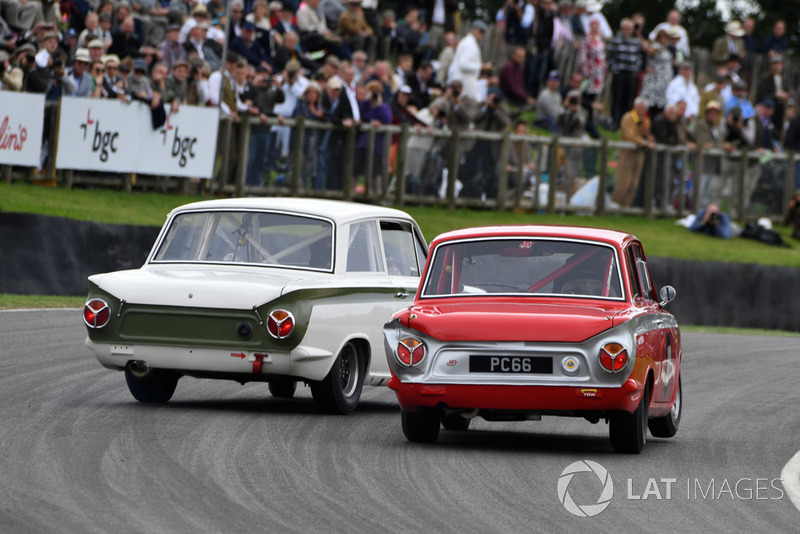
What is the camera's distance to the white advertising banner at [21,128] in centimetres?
2067

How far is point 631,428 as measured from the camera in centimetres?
929

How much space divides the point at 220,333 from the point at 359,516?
146 inches

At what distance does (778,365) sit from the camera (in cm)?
1706

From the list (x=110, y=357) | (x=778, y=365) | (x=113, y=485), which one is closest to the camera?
(x=113, y=485)

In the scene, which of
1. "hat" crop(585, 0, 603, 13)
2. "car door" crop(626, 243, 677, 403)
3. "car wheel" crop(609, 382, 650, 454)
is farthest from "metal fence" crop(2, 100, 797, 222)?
"car wheel" crop(609, 382, 650, 454)

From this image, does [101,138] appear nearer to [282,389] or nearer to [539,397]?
[282,389]

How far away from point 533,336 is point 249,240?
3292 mm

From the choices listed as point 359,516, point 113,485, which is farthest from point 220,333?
point 359,516

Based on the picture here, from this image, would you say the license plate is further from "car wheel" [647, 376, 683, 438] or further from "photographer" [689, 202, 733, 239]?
"photographer" [689, 202, 733, 239]

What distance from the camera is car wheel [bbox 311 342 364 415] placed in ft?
35.6

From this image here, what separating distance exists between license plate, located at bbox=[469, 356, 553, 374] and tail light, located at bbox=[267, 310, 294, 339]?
67.5 inches

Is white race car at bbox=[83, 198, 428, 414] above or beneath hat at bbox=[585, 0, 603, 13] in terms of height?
beneath

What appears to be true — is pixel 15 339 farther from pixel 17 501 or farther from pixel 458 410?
pixel 17 501

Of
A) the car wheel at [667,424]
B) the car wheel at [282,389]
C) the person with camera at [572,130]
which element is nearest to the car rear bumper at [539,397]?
the car wheel at [667,424]
